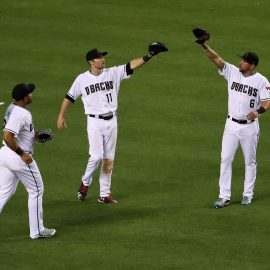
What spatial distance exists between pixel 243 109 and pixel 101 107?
1947mm

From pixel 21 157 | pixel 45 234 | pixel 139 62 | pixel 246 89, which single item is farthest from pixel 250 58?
pixel 45 234

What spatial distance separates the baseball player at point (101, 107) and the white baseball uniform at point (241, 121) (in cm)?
135

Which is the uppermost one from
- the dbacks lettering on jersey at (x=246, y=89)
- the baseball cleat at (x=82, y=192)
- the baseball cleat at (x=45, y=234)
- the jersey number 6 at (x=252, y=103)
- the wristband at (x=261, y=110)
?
the dbacks lettering on jersey at (x=246, y=89)

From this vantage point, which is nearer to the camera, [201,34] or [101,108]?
[201,34]

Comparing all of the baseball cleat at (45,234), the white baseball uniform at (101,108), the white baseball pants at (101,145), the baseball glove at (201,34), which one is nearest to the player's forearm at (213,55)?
the baseball glove at (201,34)

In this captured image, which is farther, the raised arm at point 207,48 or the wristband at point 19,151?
the raised arm at point 207,48

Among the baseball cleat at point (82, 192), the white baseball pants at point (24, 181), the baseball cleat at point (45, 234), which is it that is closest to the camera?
the white baseball pants at point (24, 181)

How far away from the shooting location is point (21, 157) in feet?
39.0

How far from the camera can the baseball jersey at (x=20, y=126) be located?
1176 cm

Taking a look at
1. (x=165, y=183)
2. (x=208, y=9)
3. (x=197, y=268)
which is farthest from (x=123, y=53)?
(x=197, y=268)

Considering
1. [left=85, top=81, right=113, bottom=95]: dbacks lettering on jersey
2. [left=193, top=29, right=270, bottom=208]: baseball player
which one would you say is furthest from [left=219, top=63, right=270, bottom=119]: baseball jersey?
[left=85, top=81, right=113, bottom=95]: dbacks lettering on jersey

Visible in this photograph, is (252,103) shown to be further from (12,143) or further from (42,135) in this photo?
(12,143)

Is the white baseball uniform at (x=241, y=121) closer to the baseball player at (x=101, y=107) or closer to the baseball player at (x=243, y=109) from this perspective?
the baseball player at (x=243, y=109)

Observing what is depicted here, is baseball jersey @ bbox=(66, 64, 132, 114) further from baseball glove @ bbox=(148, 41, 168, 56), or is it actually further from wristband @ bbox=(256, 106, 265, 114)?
wristband @ bbox=(256, 106, 265, 114)
